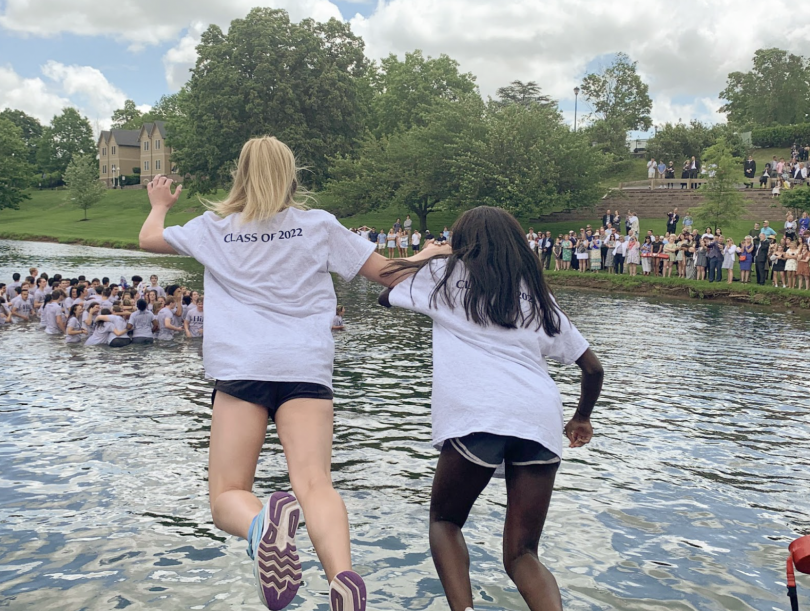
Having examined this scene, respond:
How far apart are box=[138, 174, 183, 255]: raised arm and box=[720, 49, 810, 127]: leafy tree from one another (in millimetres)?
88645

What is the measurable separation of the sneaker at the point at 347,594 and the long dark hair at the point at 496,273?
1.34 meters

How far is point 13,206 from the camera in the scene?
9169cm

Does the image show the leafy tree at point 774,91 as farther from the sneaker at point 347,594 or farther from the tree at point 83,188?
the sneaker at point 347,594

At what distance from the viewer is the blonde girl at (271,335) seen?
12.0ft

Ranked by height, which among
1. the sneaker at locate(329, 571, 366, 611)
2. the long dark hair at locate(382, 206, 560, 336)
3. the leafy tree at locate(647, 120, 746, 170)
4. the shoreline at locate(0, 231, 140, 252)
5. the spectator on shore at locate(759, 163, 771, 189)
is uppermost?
the leafy tree at locate(647, 120, 746, 170)

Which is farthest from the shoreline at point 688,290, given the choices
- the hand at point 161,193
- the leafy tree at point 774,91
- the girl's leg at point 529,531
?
the leafy tree at point 774,91

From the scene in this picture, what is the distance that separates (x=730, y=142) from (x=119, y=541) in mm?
60767

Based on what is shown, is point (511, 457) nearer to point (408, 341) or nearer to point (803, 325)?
point (408, 341)

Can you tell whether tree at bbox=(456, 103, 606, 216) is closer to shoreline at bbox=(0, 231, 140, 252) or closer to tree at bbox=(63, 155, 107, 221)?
shoreline at bbox=(0, 231, 140, 252)

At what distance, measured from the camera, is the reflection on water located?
5.80m

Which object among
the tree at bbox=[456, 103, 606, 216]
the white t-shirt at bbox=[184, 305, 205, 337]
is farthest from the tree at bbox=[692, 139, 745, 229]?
the white t-shirt at bbox=[184, 305, 205, 337]

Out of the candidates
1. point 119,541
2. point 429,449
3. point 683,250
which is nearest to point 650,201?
point 683,250

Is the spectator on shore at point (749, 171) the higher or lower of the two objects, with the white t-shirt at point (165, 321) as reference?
higher

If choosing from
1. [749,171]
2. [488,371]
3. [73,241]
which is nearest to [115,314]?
[488,371]
